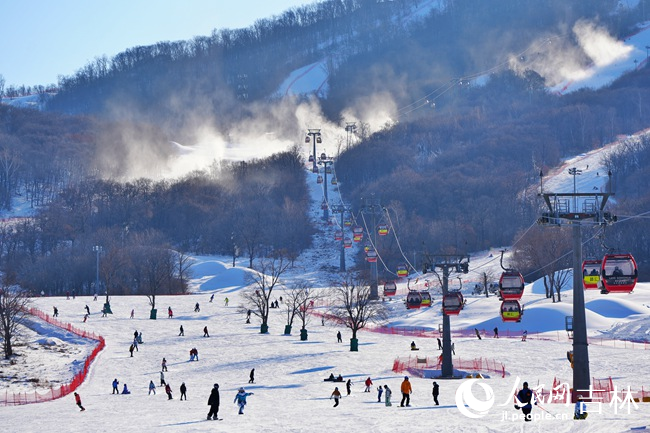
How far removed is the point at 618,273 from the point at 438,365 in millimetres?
20197

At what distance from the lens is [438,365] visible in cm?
4922

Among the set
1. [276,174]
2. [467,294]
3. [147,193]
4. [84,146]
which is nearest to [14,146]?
[84,146]

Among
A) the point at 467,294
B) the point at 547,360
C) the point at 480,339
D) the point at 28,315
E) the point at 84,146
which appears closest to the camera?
the point at 547,360

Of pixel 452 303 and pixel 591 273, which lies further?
pixel 452 303

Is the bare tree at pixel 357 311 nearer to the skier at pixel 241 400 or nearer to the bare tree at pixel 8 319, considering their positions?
the bare tree at pixel 8 319

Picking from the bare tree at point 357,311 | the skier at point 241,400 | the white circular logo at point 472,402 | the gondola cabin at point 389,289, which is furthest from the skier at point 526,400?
the gondola cabin at point 389,289

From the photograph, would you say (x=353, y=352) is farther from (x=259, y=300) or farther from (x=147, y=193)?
(x=147, y=193)

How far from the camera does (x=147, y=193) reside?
159 meters

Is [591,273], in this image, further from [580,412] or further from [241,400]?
[241,400]

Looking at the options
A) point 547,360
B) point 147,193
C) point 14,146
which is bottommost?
point 547,360

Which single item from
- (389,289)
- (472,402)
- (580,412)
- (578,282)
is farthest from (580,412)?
(389,289)

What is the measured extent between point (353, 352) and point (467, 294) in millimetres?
34227

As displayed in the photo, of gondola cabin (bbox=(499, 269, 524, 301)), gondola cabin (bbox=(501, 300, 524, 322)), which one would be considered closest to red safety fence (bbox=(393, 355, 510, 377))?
gondola cabin (bbox=(501, 300, 524, 322))

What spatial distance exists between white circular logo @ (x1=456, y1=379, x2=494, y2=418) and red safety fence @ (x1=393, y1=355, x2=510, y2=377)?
27.3ft
